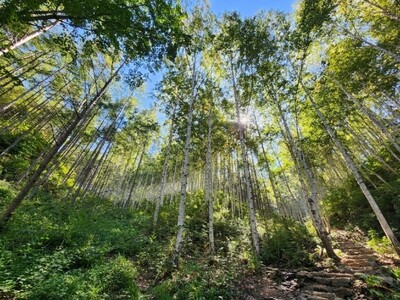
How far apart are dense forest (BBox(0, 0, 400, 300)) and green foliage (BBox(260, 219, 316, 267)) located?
0.06m

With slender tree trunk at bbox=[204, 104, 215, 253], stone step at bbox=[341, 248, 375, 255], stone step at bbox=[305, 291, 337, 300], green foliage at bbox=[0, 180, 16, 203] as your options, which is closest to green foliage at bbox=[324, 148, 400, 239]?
stone step at bbox=[341, 248, 375, 255]

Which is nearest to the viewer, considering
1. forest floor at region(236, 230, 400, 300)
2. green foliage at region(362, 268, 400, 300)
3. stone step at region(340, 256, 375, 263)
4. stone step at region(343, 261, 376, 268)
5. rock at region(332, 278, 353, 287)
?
green foliage at region(362, 268, 400, 300)

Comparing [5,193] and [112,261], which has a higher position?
[5,193]

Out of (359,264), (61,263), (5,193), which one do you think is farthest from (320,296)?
(5,193)

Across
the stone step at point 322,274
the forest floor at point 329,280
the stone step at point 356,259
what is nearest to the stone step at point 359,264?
the forest floor at point 329,280

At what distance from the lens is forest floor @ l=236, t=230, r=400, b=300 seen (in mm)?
5039

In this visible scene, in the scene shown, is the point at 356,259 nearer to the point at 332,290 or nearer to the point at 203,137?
the point at 332,290

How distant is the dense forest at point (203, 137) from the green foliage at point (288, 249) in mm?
63

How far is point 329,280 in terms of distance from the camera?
5840 millimetres

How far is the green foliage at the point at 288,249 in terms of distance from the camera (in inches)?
312

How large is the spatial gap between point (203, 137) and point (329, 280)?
11128mm

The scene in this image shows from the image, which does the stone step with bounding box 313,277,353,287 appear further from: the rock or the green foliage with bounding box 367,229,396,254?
the green foliage with bounding box 367,229,396,254

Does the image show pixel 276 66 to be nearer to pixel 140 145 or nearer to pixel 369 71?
pixel 369 71

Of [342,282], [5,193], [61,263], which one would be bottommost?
[342,282]
